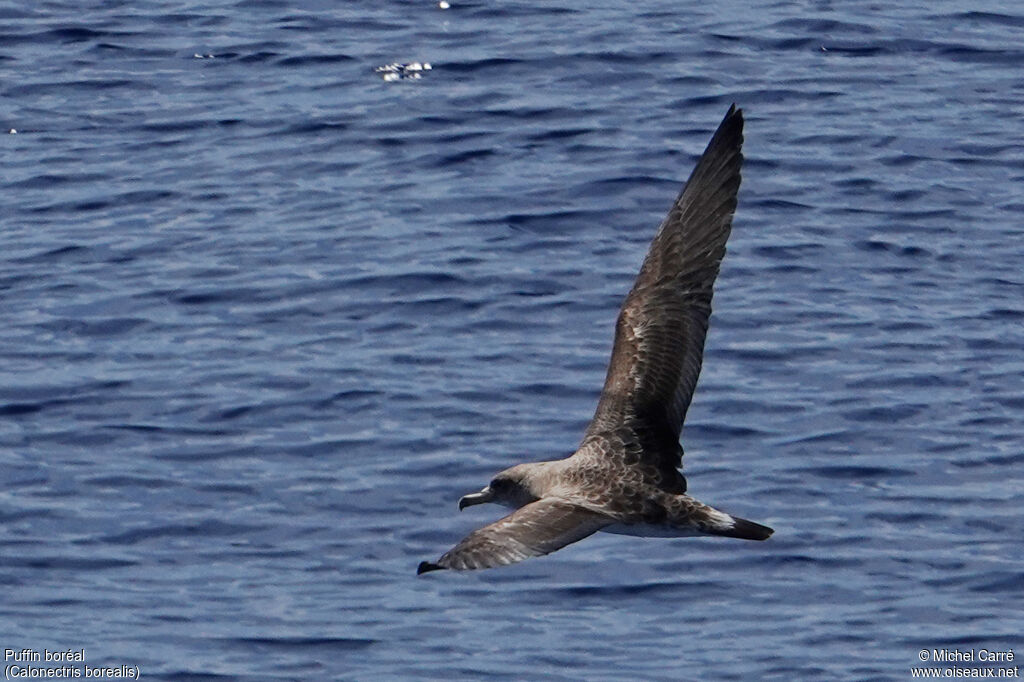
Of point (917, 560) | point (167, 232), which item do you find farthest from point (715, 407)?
point (167, 232)

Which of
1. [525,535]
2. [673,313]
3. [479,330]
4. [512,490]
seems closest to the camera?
[525,535]

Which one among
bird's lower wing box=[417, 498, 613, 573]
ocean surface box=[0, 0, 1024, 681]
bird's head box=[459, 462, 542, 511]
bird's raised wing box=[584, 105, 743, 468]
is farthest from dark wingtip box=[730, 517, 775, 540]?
ocean surface box=[0, 0, 1024, 681]

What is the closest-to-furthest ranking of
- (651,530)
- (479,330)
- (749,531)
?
(749,531), (651,530), (479,330)

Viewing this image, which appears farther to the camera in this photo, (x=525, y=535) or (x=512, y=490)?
(x=512, y=490)

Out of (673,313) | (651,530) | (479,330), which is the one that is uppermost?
(673,313)

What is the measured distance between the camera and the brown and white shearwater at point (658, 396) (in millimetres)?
10461

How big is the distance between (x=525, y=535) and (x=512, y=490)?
1.48 metres

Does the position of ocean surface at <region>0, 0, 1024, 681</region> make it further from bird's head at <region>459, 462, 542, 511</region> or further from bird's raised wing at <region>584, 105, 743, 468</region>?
bird's raised wing at <region>584, 105, 743, 468</region>

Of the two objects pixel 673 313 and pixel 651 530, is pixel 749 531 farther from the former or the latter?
pixel 673 313

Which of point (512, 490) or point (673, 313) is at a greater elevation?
point (673, 313)

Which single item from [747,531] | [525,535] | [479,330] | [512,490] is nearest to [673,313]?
[512,490]

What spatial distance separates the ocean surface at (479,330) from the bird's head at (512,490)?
1.26m

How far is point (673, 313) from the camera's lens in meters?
11.4

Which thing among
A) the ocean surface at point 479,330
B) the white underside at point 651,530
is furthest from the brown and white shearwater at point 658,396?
the ocean surface at point 479,330
